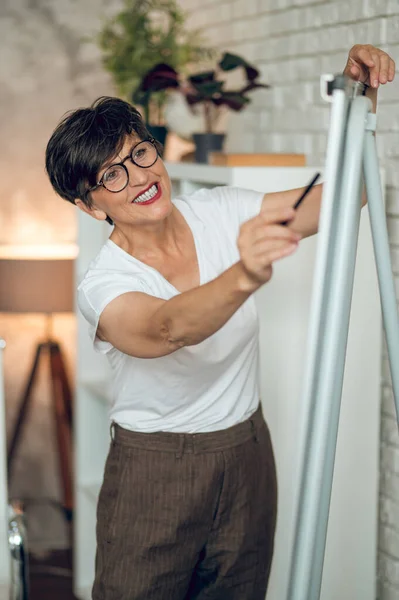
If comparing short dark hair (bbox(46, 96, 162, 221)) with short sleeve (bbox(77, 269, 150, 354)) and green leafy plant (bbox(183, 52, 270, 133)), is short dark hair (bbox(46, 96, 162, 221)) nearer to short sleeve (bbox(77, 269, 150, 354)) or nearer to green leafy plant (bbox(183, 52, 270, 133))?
short sleeve (bbox(77, 269, 150, 354))

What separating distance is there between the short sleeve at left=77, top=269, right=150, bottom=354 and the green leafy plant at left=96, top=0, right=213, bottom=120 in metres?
1.59

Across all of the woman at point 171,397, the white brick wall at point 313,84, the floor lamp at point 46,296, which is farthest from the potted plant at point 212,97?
the floor lamp at point 46,296

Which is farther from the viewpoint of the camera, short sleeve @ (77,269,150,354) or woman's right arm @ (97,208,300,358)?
short sleeve @ (77,269,150,354)

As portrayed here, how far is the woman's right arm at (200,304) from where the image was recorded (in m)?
1.22

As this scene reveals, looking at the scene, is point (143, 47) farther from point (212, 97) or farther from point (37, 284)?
point (37, 284)

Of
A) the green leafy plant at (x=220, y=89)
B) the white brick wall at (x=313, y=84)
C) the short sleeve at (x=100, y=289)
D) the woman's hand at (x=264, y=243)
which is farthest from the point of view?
the green leafy plant at (x=220, y=89)

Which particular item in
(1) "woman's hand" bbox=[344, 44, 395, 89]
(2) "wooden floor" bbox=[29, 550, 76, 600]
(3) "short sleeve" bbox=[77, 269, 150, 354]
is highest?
(1) "woman's hand" bbox=[344, 44, 395, 89]

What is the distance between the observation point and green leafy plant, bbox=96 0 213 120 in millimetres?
3240

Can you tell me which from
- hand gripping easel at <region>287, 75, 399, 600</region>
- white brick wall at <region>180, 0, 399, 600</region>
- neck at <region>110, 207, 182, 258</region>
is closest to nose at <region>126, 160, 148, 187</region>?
neck at <region>110, 207, 182, 258</region>

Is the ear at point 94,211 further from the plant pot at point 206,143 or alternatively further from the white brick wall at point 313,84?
the plant pot at point 206,143

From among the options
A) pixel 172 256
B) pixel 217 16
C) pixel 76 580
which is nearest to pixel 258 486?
pixel 172 256

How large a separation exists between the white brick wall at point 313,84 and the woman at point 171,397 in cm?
52

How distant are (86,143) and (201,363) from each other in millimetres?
495

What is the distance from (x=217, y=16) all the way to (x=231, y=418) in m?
1.92
